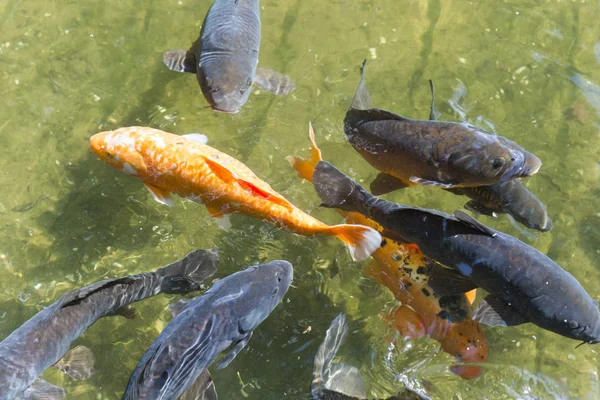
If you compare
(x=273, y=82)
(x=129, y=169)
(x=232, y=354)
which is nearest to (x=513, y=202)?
(x=273, y=82)

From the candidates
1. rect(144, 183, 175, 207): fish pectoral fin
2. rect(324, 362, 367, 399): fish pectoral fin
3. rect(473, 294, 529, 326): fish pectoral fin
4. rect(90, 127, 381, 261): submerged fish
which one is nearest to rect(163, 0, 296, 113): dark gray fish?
rect(90, 127, 381, 261): submerged fish

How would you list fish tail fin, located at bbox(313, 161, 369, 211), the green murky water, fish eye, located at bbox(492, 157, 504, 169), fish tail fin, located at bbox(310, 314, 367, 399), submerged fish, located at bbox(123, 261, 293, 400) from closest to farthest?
submerged fish, located at bbox(123, 261, 293, 400) < fish eye, located at bbox(492, 157, 504, 169) < fish tail fin, located at bbox(310, 314, 367, 399) < fish tail fin, located at bbox(313, 161, 369, 211) < the green murky water

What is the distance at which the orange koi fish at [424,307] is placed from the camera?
14.9 ft

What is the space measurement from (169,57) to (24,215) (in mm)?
2261

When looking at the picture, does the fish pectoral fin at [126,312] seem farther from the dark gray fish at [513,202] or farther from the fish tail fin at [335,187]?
the dark gray fish at [513,202]

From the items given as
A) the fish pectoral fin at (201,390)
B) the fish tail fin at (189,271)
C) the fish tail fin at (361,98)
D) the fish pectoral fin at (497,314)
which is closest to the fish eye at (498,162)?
the fish pectoral fin at (497,314)

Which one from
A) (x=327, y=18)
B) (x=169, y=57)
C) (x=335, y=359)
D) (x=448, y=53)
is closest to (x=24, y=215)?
(x=169, y=57)

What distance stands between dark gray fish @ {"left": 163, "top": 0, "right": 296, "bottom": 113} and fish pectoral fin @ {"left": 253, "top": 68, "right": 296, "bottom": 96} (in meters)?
0.01

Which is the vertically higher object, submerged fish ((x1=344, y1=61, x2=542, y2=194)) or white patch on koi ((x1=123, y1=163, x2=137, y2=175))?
submerged fish ((x1=344, y1=61, x2=542, y2=194))

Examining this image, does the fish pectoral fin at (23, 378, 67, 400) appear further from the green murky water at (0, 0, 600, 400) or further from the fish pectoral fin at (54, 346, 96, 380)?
the green murky water at (0, 0, 600, 400)

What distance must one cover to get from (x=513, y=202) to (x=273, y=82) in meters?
2.63

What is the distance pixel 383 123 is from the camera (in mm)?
4531

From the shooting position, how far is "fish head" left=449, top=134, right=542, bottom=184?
4184 mm

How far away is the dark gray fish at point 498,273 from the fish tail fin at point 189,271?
163 cm
